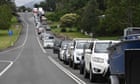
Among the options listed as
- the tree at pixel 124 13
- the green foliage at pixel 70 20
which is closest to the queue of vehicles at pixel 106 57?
the tree at pixel 124 13

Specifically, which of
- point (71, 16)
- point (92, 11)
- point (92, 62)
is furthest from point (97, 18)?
point (92, 62)

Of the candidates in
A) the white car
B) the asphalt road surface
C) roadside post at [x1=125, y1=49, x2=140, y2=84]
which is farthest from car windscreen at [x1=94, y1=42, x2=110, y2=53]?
roadside post at [x1=125, y1=49, x2=140, y2=84]

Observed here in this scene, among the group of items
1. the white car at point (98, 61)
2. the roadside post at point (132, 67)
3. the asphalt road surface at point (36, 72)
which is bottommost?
the asphalt road surface at point (36, 72)

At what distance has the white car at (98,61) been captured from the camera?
20141mm

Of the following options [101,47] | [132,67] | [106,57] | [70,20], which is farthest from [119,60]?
[70,20]

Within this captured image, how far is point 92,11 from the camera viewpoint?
9962cm

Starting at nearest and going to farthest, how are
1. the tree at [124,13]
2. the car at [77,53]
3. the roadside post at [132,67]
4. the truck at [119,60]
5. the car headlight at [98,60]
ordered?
the roadside post at [132,67]
the truck at [119,60]
the car headlight at [98,60]
the car at [77,53]
the tree at [124,13]

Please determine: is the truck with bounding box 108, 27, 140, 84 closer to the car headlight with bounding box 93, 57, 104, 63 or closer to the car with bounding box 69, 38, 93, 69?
the car headlight with bounding box 93, 57, 104, 63

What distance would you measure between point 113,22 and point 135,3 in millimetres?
4096

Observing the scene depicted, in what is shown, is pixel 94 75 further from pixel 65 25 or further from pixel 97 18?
pixel 65 25

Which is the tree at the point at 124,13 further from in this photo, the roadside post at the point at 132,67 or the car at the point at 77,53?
the roadside post at the point at 132,67

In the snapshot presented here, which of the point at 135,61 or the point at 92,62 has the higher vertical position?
the point at 135,61

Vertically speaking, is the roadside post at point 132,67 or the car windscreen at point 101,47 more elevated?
the roadside post at point 132,67

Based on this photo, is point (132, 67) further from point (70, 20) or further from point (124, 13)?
point (70, 20)
